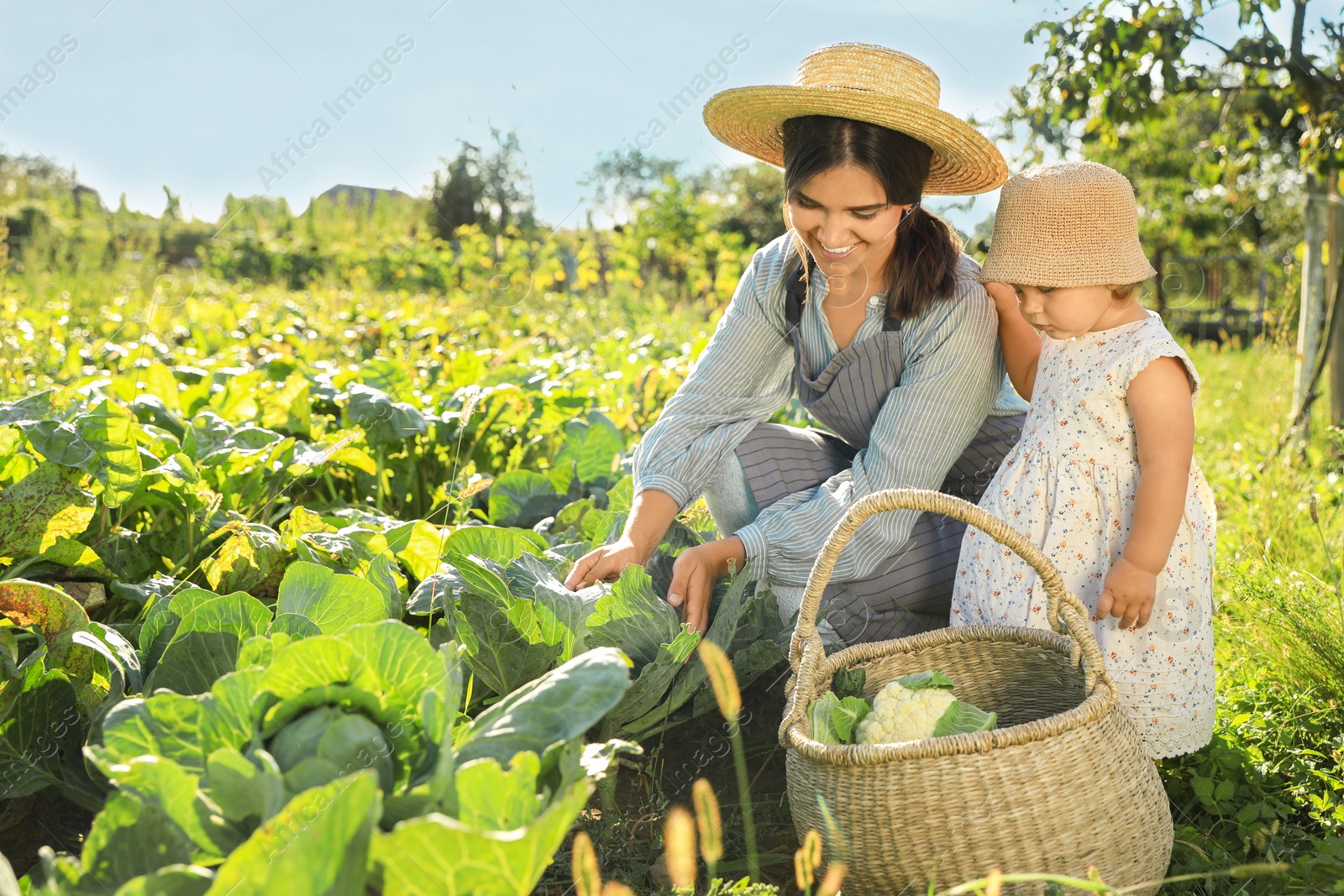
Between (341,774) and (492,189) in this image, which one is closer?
(341,774)

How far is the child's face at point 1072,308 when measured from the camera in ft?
6.25

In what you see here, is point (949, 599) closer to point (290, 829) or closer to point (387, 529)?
point (387, 529)

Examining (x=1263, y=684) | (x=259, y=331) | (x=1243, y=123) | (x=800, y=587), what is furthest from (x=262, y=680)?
(x=1243, y=123)

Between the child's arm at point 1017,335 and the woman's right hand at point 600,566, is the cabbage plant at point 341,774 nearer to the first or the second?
the woman's right hand at point 600,566

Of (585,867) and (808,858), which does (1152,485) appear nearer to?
(808,858)

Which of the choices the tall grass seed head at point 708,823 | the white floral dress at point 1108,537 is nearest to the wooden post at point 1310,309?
the white floral dress at point 1108,537

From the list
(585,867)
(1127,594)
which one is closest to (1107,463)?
(1127,594)

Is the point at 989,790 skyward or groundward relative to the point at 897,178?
groundward

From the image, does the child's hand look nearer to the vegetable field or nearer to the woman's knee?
the vegetable field

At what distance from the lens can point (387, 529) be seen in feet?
6.91

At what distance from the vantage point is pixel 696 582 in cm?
193

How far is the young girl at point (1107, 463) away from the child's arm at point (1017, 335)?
20 cm

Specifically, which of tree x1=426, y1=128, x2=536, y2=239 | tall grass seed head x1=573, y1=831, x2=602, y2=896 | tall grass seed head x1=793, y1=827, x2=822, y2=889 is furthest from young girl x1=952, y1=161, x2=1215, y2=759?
tree x1=426, y1=128, x2=536, y2=239

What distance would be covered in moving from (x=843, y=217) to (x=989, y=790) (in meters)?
1.10
